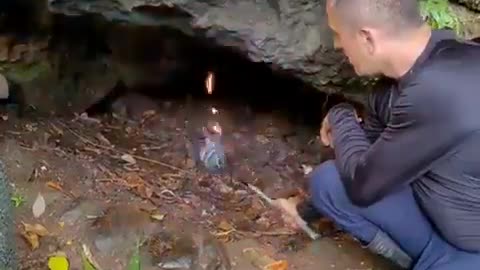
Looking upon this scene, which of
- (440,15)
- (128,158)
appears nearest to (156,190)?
(128,158)

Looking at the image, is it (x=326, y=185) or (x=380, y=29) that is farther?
(x=326, y=185)

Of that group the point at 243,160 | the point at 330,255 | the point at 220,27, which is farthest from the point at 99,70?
the point at 330,255

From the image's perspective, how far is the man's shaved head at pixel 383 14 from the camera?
2180 millimetres

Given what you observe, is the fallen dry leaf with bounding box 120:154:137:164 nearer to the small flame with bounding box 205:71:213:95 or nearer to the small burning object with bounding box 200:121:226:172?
the small burning object with bounding box 200:121:226:172

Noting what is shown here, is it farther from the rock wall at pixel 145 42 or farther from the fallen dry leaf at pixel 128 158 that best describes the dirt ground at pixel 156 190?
the rock wall at pixel 145 42

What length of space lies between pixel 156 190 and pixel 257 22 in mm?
645

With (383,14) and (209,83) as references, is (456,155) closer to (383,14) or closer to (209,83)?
(383,14)

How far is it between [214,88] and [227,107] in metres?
0.10

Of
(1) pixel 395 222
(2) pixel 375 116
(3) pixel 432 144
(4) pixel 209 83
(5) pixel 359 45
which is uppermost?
(5) pixel 359 45

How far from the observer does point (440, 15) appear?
273cm

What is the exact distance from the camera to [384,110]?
247 centimetres

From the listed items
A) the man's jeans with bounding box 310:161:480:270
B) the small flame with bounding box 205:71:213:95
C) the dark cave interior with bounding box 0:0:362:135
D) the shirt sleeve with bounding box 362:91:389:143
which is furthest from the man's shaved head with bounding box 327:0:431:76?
the small flame with bounding box 205:71:213:95

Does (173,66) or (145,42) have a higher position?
(145,42)

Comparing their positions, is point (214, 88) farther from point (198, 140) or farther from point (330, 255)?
point (330, 255)
